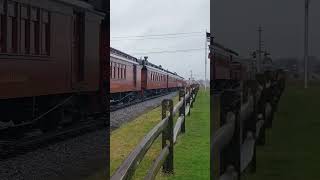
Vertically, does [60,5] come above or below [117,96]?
above

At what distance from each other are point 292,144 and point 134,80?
9160mm

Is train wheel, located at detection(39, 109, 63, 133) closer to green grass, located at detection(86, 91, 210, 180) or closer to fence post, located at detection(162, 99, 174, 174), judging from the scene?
green grass, located at detection(86, 91, 210, 180)

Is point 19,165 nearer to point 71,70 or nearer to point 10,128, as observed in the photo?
point 10,128

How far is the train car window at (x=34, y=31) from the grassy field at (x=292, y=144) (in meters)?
2.66

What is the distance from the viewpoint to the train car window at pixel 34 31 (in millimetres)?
5172

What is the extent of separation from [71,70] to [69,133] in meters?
0.90

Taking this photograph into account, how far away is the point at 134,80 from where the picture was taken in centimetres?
1267

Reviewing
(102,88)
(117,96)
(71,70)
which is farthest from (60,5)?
(117,96)

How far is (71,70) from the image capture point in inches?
238

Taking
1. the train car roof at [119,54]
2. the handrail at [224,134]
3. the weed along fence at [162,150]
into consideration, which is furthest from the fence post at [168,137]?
the handrail at [224,134]

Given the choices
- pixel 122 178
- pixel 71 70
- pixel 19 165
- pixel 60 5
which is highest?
pixel 60 5

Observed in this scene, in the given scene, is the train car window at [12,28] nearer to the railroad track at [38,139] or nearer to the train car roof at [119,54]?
the train car roof at [119,54]

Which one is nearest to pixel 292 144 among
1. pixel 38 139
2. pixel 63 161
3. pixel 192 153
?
pixel 192 153

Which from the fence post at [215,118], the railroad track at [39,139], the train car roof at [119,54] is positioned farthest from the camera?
the railroad track at [39,139]
